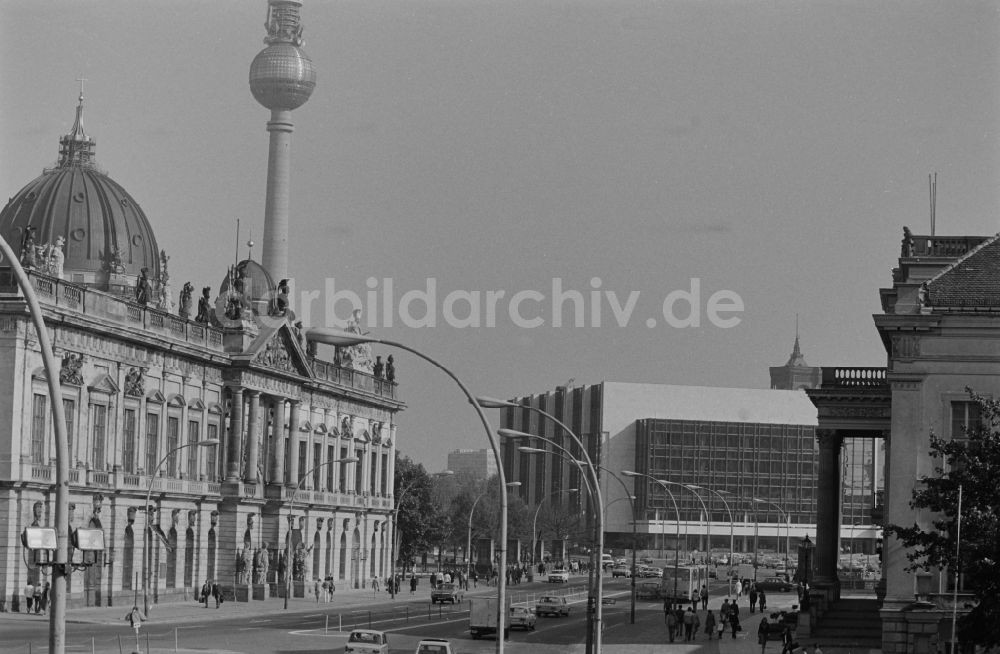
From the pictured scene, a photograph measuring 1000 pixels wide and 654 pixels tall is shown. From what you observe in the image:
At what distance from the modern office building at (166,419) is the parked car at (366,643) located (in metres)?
20.8

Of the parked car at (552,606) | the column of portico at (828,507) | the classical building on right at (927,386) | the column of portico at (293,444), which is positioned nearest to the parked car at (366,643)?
the classical building on right at (927,386)

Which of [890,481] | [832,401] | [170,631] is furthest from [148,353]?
[890,481]

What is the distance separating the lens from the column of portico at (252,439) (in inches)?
4259

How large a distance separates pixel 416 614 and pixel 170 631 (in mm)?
22590

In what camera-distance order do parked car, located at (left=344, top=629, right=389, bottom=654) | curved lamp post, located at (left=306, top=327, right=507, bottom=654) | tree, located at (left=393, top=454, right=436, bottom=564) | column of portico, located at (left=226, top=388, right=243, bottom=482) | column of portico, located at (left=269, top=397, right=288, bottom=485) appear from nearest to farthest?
curved lamp post, located at (left=306, top=327, right=507, bottom=654), parked car, located at (left=344, top=629, right=389, bottom=654), column of portico, located at (left=226, top=388, right=243, bottom=482), column of portico, located at (left=269, top=397, right=288, bottom=485), tree, located at (left=393, top=454, right=436, bottom=564)

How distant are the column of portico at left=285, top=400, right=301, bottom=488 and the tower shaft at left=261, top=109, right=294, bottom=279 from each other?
73.7m

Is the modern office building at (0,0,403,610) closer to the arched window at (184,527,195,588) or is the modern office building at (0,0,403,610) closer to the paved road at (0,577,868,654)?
the arched window at (184,527,195,588)

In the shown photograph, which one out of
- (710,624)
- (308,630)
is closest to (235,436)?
(308,630)

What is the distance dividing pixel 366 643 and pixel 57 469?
97.9 ft

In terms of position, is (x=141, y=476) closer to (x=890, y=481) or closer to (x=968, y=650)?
(x=890, y=481)

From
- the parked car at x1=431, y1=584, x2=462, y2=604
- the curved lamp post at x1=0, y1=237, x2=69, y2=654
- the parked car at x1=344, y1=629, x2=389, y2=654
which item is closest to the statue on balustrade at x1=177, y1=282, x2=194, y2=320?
the parked car at x1=431, y1=584, x2=462, y2=604

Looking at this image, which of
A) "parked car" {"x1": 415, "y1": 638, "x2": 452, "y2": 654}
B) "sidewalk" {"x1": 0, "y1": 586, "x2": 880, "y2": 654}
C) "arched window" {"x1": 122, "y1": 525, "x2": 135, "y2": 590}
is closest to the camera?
"parked car" {"x1": 415, "y1": 638, "x2": 452, "y2": 654}

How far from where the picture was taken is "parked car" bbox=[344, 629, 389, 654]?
56281 millimetres

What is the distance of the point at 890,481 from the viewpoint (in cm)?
6241
